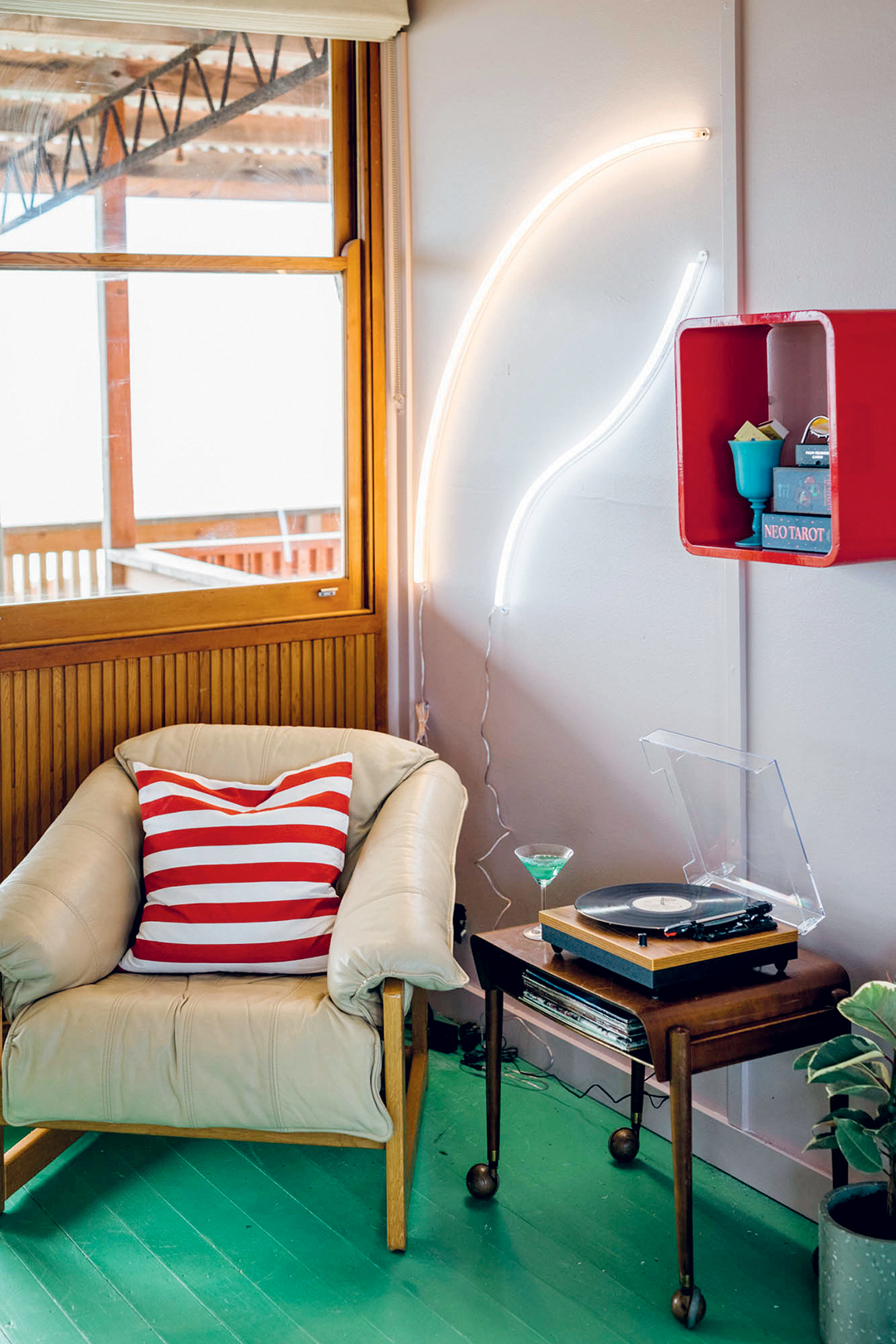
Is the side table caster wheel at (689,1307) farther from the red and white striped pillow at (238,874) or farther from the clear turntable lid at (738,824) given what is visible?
the red and white striped pillow at (238,874)

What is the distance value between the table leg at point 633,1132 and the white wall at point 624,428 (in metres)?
0.16

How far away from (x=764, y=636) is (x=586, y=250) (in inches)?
39.2

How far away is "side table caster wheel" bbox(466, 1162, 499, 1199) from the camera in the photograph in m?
2.65

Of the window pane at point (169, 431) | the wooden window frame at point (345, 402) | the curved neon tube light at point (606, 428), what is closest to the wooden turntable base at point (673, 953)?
the curved neon tube light at point (606, 428)

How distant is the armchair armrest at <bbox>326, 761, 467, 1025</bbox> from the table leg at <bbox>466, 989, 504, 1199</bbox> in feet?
0.38

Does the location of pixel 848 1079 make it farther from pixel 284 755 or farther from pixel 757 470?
pixel 284 755

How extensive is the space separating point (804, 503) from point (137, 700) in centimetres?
185

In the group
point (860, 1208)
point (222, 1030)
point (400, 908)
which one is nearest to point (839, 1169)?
point (860, 1208)

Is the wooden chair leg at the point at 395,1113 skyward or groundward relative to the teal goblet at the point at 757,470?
groundward

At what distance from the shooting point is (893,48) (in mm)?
2164

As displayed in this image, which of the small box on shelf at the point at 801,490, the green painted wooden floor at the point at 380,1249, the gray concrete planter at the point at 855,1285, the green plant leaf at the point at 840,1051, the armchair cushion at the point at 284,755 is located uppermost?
the small box on shelf at the point at 801,490

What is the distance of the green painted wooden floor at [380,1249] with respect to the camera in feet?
→ 7.50

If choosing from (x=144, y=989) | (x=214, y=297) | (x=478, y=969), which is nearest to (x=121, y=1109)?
(x=144, y=989)

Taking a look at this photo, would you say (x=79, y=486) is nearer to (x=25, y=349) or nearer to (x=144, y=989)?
(x=25, y=349)
